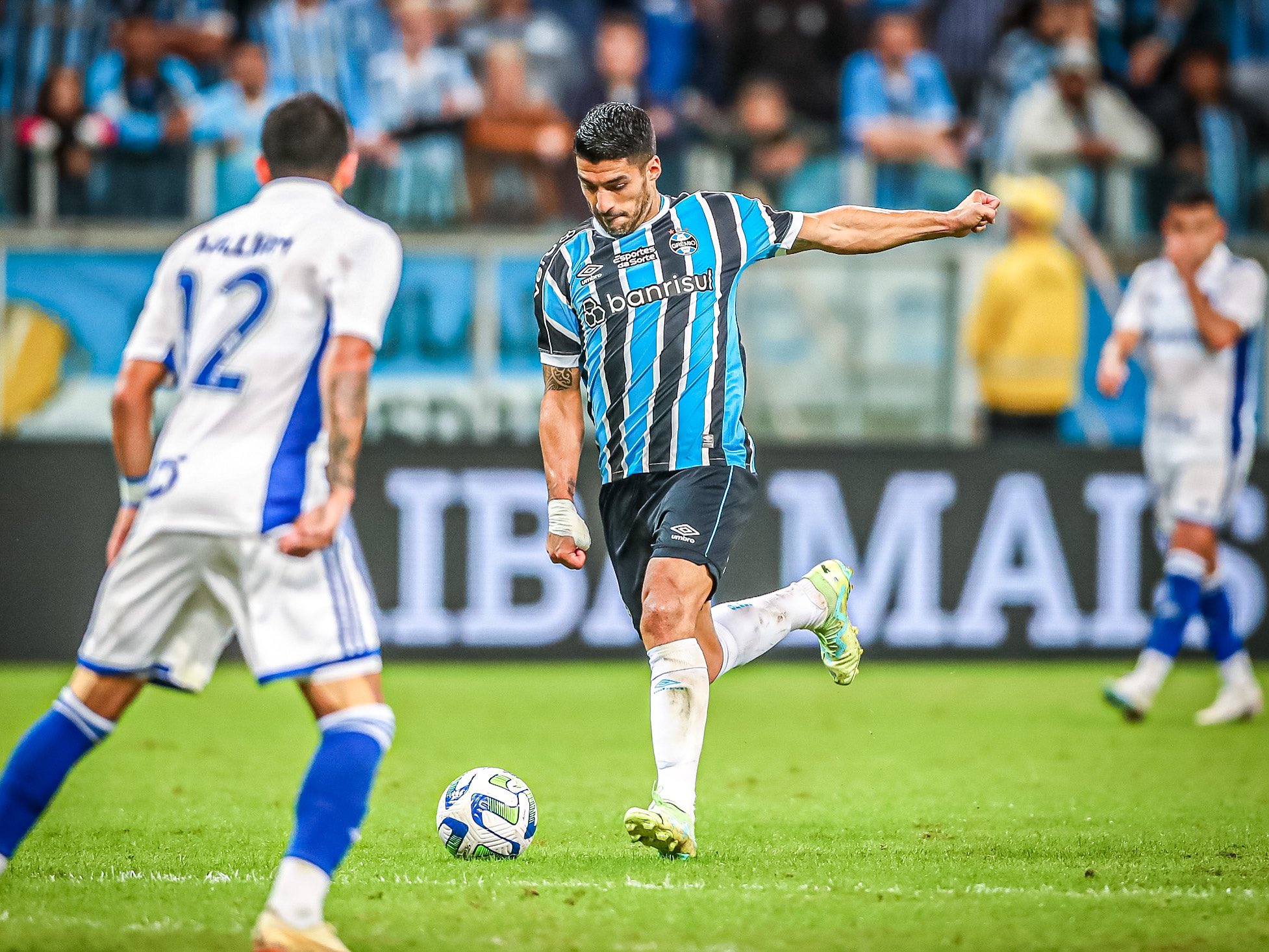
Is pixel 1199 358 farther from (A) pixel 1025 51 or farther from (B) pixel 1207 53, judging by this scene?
(B) pixel 1207 53

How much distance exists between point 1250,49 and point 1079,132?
115 inches

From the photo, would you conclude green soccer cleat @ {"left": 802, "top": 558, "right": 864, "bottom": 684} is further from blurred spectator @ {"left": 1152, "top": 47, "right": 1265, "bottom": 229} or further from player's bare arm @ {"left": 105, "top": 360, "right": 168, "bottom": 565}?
blurred spectator @ {"left": 1152, "top": 47, "right": 1265, "bottom": 229}

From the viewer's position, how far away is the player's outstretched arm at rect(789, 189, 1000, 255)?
5.33 m

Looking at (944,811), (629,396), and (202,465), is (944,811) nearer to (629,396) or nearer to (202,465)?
(629,396)

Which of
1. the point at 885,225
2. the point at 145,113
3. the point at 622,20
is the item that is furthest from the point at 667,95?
the point at 885,225

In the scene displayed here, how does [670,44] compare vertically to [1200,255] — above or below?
above

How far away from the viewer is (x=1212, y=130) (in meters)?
12.2

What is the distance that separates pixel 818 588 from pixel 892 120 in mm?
6738

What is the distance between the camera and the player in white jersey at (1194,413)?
877cm

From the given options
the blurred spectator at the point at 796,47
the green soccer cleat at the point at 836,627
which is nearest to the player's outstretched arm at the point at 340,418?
the green soccer cleat at the point at 836,627

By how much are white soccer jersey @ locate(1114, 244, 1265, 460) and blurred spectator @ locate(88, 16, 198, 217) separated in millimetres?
5788

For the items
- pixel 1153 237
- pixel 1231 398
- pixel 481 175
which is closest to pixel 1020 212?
pixel 1153 237

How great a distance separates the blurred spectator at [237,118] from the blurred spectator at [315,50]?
0.16 meters

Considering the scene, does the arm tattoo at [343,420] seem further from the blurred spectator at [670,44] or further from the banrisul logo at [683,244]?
the blurred spectator at [670,44]
